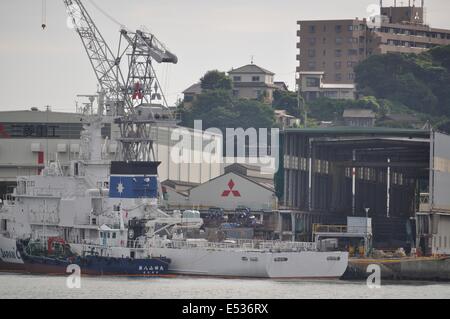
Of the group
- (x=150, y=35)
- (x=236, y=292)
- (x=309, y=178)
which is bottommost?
(x=236, y=292)

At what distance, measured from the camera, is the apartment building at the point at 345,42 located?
17725 centimetres

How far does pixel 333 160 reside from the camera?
322 ft

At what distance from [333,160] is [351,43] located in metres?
81.3

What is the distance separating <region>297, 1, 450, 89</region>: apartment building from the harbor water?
102m

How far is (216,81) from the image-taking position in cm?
15638

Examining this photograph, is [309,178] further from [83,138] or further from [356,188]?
[83,138]

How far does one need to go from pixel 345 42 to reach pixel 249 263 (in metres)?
105

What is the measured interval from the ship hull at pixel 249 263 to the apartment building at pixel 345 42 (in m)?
102

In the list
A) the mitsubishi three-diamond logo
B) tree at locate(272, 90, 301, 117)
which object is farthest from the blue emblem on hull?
tree at locate(272, 90, 301, 117)

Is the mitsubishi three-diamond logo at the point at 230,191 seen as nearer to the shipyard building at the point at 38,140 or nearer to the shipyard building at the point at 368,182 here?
the shipyard building at the point at 38,140

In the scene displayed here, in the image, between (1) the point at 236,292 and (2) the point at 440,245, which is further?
(2) the point at 440,245

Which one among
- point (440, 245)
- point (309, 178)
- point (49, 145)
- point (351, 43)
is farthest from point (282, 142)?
point (351, 43)

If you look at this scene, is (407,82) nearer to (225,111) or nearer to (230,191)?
(225,111)

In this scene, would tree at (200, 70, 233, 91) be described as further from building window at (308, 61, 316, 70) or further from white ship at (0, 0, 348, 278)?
white ship at (0, 0, 348, 278)
